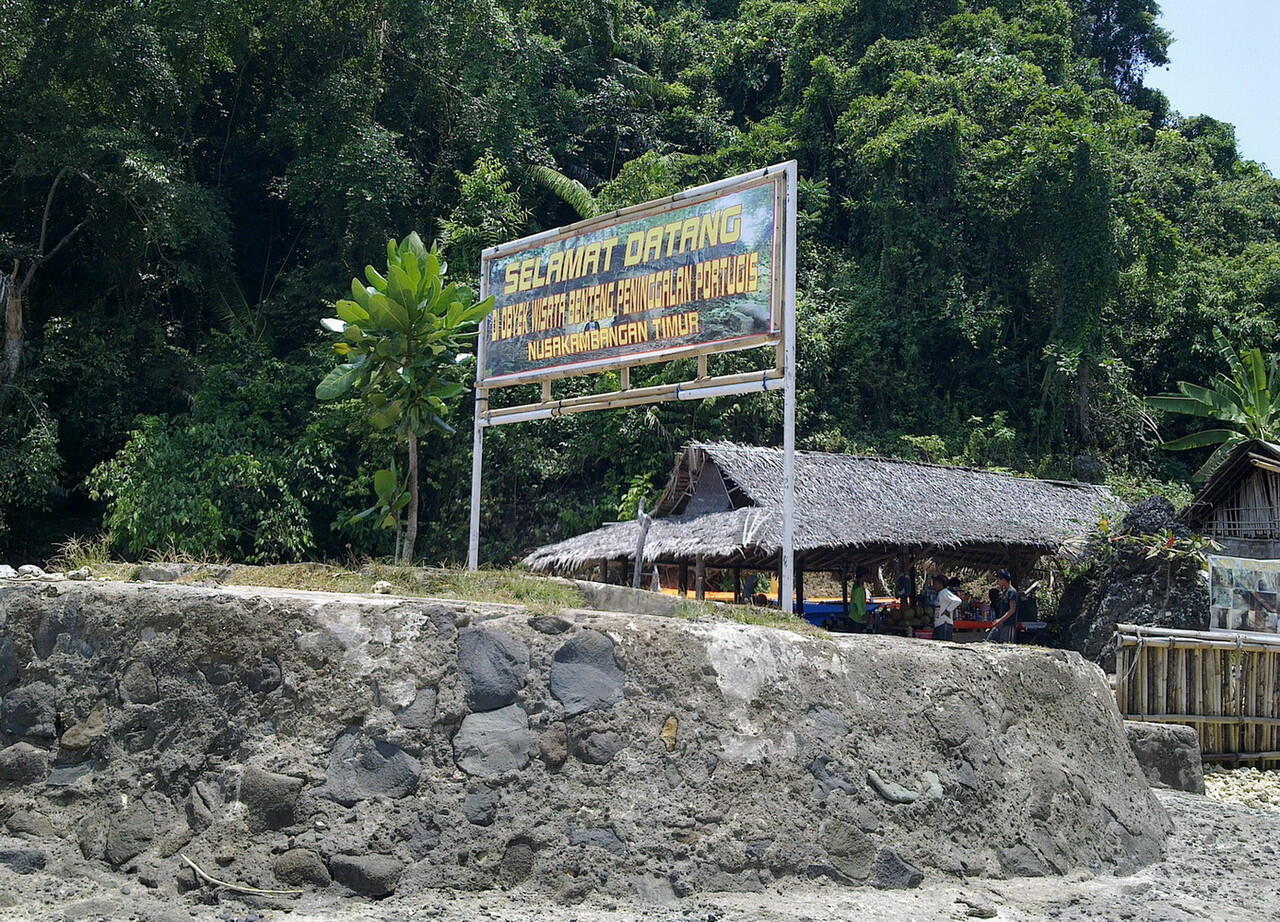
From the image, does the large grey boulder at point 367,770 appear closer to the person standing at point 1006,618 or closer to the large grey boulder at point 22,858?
the large grey boulder at point 22,858

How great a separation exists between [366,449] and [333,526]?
294cm

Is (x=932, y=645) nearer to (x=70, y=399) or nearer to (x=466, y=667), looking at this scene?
(x=466, y=667)

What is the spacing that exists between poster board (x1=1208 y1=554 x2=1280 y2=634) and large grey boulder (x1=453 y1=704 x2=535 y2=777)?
1026 cm

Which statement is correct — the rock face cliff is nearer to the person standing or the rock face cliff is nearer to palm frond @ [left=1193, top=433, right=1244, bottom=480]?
the person standing

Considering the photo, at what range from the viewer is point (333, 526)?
18.9m

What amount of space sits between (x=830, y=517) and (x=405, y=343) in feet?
26.0

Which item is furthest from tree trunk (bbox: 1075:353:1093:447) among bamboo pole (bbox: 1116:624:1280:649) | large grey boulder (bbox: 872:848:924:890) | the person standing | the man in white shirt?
large grey boulder (bbox: 872:848:924:890)

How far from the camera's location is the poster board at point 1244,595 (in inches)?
520

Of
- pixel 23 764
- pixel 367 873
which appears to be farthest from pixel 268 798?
pixel 23 764

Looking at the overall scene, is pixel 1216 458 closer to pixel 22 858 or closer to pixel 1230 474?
pixel 1230 474

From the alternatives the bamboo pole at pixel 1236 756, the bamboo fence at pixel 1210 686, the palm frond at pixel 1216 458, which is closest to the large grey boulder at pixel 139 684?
the bamboo fence at pixel 1210 686

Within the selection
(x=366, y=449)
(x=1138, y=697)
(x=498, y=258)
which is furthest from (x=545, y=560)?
(x=1138, y=697)

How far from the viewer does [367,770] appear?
518 cm

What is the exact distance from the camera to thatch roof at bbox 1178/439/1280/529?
1778 centimetres
